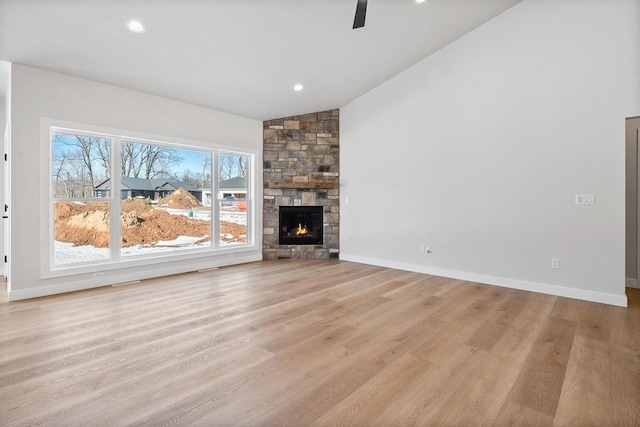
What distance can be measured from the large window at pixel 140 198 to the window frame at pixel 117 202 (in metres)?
0.02

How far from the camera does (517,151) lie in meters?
3.94

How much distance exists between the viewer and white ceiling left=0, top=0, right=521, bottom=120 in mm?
2850

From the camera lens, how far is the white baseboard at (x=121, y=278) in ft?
11.4

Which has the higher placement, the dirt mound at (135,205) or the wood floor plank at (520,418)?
the dirt mound at (135,205)

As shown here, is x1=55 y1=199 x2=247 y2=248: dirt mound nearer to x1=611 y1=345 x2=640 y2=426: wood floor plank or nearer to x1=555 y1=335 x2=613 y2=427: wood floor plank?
x1=555 y1=335 x2=613 y2=427: wood floor plank

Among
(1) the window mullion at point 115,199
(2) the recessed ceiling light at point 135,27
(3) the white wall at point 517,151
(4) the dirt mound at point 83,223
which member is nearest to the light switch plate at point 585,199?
(3) the white wall at point 517,151

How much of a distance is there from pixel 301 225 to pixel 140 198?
290 centimetres

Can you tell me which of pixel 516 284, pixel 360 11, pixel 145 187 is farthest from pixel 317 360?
pixel 145 187

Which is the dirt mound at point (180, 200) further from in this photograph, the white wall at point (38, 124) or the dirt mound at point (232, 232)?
the white wall at point (38, 124)

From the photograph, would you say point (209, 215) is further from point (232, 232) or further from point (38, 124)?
point (38, 124)

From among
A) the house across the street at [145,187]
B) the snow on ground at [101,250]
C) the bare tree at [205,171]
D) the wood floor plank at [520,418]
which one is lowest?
the wood floor plank at [520,418]

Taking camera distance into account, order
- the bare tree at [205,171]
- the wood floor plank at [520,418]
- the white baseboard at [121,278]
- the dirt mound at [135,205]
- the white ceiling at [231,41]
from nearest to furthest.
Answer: the wood floor plank at [520,418], the white ceiling at [231,41], the white baseboard at [121,278], the dirt mound at [135,205], the bare tree at [205,171]

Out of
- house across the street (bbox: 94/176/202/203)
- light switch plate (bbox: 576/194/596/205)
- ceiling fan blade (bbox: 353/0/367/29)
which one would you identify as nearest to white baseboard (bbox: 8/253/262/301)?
house across the street (bbox: 94/176/202/203)

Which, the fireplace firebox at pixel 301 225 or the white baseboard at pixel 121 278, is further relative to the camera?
the fireplace firebox at pixel 301 225
